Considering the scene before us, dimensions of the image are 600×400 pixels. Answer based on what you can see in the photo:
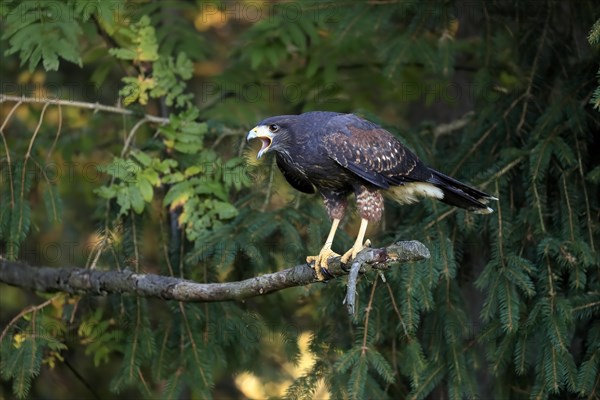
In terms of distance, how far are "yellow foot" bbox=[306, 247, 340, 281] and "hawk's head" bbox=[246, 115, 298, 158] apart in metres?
0.73

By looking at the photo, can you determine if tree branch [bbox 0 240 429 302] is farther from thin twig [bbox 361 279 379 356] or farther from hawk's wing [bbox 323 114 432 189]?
hawk's wing [bbox 323 114 432 189]

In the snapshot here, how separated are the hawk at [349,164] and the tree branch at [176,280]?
622mm

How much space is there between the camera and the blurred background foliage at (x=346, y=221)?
4.94 m

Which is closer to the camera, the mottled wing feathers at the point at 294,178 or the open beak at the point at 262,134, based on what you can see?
the open beak at the point at 262,134

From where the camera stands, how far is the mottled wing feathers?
526 cm

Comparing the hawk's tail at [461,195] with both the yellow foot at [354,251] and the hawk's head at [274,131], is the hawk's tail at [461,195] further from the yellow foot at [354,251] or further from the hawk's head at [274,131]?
the hawk's head at [274,131]

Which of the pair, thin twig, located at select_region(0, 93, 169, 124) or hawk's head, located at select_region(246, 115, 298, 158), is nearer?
hawk's head, located at select_region(246, 115, 298, 158)

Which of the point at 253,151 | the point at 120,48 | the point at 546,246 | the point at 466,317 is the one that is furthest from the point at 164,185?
the point at 546,246

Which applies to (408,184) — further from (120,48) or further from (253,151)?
(120,48)

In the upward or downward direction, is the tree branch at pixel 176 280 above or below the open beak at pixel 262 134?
below

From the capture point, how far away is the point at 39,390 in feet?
26.7

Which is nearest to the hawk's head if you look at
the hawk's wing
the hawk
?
the hawk

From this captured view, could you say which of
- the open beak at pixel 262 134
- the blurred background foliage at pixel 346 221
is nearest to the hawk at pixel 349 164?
the open beak at pixel 262 134

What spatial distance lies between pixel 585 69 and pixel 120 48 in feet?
11.2
